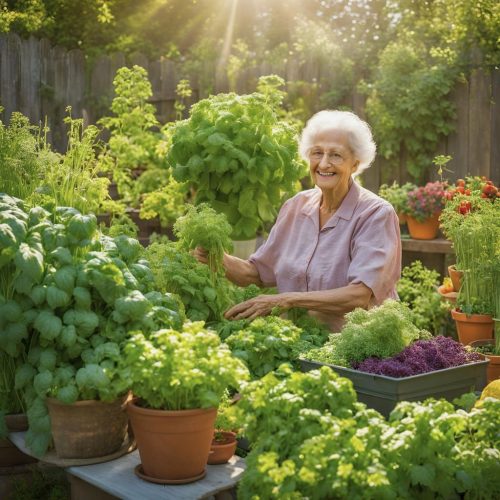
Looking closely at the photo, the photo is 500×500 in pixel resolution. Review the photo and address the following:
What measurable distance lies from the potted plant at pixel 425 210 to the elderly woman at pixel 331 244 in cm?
223

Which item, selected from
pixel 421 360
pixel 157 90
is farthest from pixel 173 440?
pixel 157 90

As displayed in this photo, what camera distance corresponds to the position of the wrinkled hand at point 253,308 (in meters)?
3.52

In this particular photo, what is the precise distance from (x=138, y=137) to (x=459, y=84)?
2784 millimetres

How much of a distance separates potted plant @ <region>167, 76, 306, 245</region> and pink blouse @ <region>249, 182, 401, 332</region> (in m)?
0.16

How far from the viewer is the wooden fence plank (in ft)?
22.0

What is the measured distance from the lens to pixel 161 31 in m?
14.4

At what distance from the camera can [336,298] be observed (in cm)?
367

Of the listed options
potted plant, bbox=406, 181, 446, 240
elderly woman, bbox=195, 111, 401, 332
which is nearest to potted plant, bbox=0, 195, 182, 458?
elderly woman, bbox=195, 111, 401, 332

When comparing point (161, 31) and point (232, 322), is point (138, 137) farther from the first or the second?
point (161, 31)

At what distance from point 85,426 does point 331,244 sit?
1773mm

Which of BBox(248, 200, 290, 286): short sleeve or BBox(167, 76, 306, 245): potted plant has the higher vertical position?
BBox(167, 76, 306, 245): potted plant

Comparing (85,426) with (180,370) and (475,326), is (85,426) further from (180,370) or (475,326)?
(475,326)

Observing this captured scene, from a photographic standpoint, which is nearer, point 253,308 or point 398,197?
point 253,308

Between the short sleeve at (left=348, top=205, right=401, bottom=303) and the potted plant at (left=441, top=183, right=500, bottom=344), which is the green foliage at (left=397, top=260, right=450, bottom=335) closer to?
the potted plant at (left=441, top=183, right=500, bottom=344)
